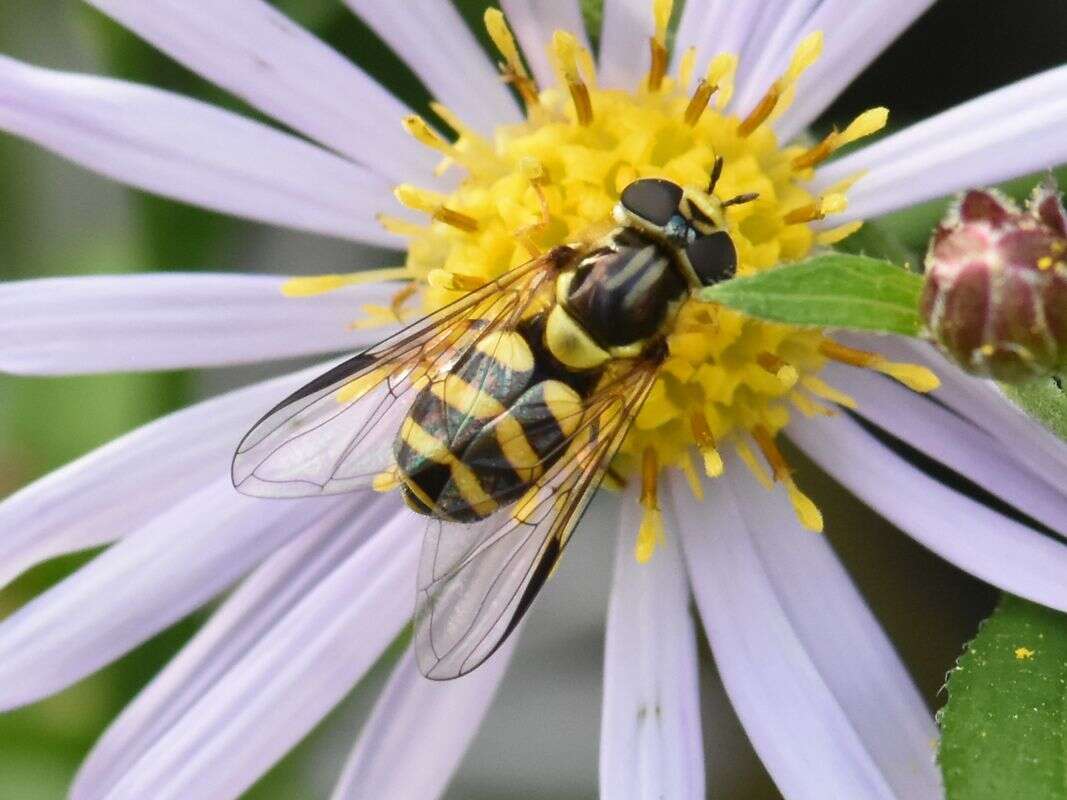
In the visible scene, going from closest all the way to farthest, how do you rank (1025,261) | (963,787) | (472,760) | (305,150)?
(1025,261)
(963,787)
(305,150)
(472,760)

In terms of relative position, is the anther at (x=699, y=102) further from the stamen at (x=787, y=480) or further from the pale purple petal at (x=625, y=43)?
the stamen at (x=787, y=480)

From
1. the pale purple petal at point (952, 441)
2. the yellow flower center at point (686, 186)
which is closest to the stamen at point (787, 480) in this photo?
the yellow flower center at point (686, 186)

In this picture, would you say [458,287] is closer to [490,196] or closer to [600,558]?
[490,196]

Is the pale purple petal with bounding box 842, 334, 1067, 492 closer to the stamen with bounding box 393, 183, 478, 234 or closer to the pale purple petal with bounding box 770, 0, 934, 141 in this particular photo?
the pale purple petal with bounding box 770, 0, 934, 141

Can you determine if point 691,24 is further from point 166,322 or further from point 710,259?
point 166,322

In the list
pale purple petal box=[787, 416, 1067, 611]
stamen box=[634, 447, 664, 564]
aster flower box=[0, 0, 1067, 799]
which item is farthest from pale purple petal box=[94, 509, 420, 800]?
pale purple petal box=[787, 416, 1067, 611]

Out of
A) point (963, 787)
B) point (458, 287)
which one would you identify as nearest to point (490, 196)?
point (458, 287)
